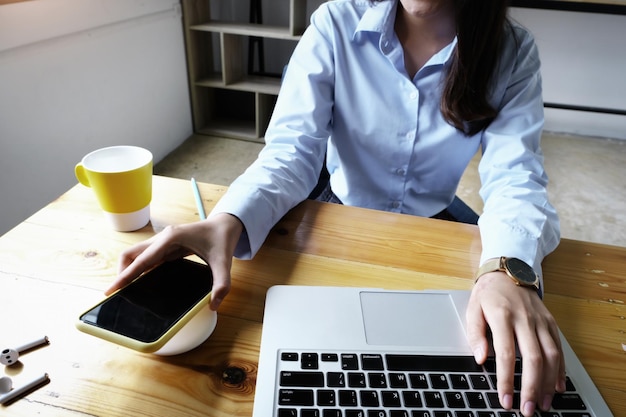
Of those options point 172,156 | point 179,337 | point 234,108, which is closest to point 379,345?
point 179,337

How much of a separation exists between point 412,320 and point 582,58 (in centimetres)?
290

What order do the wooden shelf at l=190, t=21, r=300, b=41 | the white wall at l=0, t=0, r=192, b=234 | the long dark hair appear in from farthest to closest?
the wooden shelf at l=190, t=21, r=300, b=41, the white wall at l=0, t=0, r=192, b=234, the long dark hair

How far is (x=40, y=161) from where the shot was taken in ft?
4.74

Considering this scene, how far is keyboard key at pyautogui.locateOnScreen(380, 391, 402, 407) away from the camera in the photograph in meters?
0.36

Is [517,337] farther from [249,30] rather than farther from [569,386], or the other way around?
[249,30]

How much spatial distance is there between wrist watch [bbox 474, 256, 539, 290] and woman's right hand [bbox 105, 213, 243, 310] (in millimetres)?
297

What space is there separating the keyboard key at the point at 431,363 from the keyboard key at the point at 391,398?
1.0 inches

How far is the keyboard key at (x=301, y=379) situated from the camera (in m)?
0.37

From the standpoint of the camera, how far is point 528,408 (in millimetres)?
362

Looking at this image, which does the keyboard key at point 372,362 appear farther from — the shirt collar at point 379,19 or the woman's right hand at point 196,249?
the shirt collar at point 379,19

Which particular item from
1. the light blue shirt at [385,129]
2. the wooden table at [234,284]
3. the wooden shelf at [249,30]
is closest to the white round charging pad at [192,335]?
the wooden table at [234,284]

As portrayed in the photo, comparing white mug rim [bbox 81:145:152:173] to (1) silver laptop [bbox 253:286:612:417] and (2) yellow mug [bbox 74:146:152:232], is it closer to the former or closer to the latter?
(2) yellow mug [bbox 74:146:152:232]

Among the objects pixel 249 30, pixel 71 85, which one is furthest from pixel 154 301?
pixel 249 30

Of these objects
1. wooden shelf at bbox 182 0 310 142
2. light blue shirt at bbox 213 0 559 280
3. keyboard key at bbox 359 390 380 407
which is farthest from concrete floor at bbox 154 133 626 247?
keyboard key at bbox 359 390 380 407
